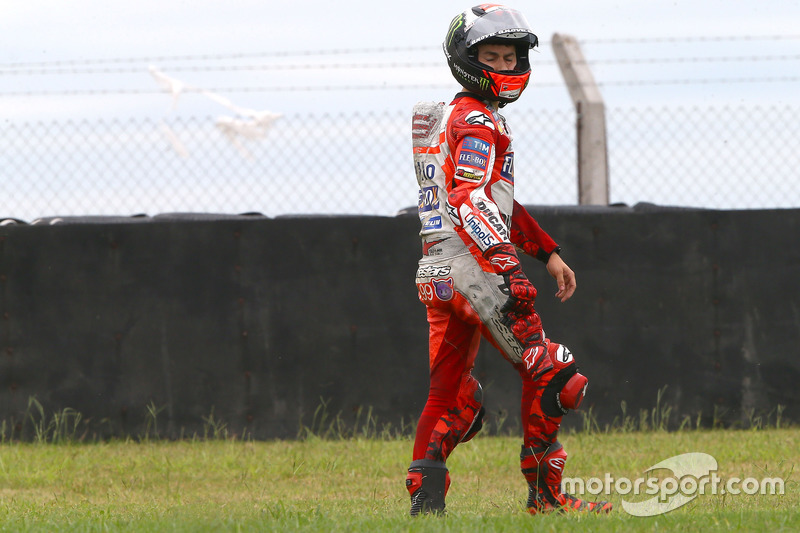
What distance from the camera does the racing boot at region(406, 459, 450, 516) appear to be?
3.87 m

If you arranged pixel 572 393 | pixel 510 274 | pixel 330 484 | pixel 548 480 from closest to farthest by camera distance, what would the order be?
pixel 510 274 < pixel 572 393 < pixel 548 480 < pixel 330 484

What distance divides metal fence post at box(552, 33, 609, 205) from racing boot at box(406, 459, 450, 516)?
3425mm

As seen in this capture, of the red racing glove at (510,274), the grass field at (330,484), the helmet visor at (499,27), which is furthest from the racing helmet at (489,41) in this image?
the grass field at (330,484)

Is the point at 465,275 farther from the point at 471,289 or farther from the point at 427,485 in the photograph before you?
the point at 427,485

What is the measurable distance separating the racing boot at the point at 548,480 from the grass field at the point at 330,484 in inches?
4.1

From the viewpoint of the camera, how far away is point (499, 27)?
12.7ft

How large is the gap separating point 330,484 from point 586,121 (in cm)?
319

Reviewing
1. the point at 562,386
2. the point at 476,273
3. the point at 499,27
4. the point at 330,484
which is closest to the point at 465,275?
the point at 476,273

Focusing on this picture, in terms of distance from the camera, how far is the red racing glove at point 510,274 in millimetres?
3650

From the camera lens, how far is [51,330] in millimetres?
6312

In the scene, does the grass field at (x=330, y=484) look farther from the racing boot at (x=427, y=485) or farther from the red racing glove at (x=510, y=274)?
the red racing glove at (x=510, y=274)

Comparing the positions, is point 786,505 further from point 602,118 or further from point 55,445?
point 55,445

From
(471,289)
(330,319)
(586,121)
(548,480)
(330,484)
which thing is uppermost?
(586,121)

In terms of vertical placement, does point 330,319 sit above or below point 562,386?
below
